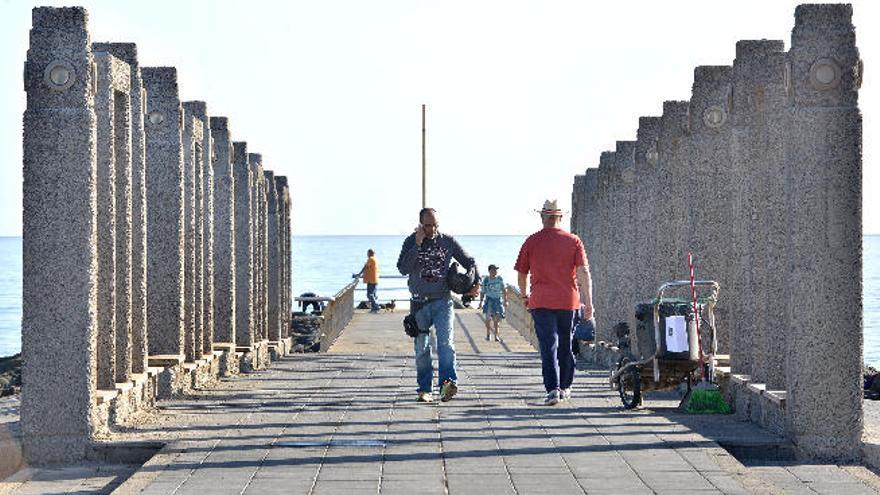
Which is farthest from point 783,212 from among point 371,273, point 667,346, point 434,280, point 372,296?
point 372,296

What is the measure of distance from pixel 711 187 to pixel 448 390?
13.2 feet

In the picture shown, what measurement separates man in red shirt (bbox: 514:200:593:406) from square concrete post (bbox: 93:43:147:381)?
329 cm

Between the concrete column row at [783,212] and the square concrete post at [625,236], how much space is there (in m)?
1.43

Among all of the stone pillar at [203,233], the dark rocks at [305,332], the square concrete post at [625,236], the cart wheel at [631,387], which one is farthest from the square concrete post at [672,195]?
the dark rocks at [305,332]

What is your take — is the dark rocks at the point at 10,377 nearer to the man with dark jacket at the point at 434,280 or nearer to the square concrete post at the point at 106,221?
the man with dark jacket at the point at 434,280

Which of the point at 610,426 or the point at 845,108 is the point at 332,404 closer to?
the point at 610,426

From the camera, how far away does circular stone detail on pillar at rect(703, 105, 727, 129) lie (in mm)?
17688

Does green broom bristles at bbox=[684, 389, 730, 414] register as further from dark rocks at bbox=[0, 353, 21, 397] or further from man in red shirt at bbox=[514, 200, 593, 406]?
dark rocks at bbox=[0, 353, 21, 397]

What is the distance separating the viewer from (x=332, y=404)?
1648 cm

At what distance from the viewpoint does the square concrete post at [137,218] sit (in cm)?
1641

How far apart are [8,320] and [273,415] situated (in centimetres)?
8423

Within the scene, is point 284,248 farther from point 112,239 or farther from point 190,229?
point 112,239

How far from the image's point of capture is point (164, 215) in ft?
60.5

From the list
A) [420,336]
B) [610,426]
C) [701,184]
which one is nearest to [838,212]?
[610,426]
